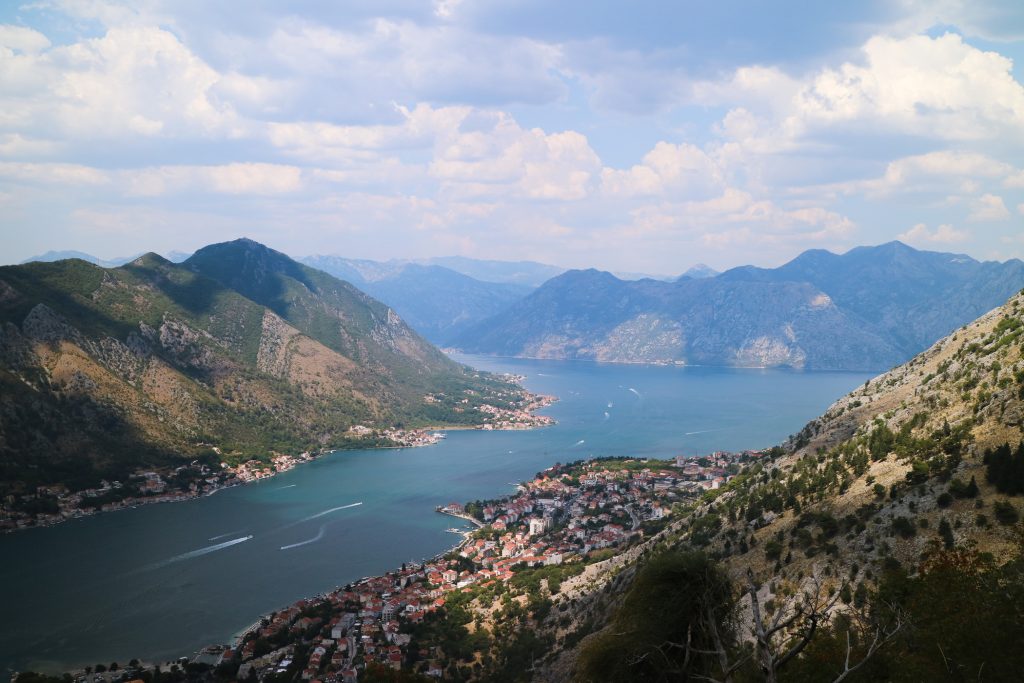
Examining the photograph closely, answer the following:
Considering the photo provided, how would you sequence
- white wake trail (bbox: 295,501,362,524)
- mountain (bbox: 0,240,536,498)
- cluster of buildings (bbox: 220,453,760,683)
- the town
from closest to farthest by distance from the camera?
the town
cluster of buildings (bbox: 220,453,760,683)
white wake trail (bbox: 295,501,362,524)
mountain (bbox: 0,240,536,498)

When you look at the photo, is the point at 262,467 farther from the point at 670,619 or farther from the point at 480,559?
the point at 670,619

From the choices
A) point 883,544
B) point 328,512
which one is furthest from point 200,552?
point 883,544

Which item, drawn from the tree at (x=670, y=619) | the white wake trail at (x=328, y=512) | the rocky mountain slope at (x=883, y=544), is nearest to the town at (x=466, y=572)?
the rocky mountain slope at (x=883, y=544)

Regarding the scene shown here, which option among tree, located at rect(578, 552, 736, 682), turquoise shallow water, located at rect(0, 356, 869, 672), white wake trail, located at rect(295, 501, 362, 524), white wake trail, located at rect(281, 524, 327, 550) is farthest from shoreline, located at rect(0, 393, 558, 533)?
tree, located at rect(578, 552, 736, 682)

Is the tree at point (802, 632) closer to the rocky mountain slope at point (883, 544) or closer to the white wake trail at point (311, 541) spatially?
the rocky mountain slope at point (883, 544)

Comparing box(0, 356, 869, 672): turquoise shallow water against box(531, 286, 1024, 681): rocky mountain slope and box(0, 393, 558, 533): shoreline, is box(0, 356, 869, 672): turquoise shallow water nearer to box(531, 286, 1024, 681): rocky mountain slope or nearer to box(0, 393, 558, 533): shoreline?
box(0, 393, 558, 533): shoreline

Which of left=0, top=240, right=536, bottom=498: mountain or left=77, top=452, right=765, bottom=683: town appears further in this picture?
left=0, top=240, right=536, bottom=498: mountain
